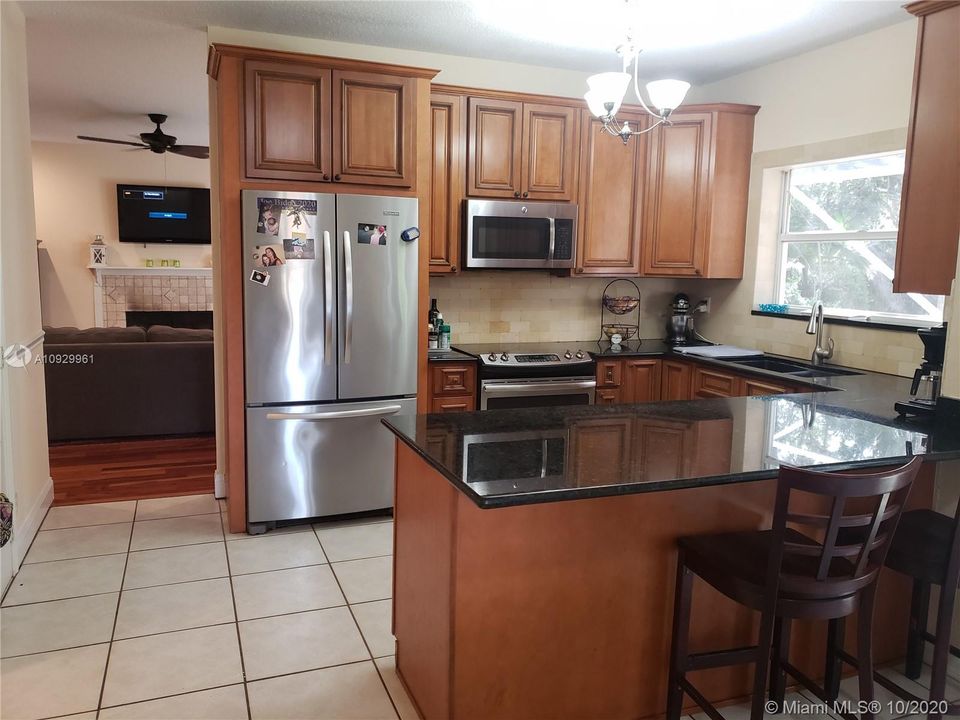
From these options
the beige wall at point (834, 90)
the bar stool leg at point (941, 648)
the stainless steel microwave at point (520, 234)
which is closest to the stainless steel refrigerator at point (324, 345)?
the stainless steel microwave at point (520, 234)

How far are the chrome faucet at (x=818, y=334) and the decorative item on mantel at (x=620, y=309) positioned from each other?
1.26m

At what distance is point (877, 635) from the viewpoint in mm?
2518

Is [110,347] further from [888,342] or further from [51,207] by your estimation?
[888,342]

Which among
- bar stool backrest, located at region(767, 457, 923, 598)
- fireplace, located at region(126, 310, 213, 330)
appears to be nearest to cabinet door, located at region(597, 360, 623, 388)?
bar stool backrest, located at region(767, 457, 923, 598)

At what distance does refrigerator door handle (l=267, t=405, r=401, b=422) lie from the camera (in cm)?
367

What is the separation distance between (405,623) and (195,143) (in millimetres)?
7113

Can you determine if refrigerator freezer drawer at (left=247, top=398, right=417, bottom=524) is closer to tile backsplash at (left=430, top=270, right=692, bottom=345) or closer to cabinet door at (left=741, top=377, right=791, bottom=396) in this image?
tile backsplash at (left=430, top=270, right=692, bottom=345)

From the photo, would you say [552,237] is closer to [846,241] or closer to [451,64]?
[451,64]

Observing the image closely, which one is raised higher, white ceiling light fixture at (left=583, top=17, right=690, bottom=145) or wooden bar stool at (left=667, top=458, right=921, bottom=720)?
white ceiling light fixture at (left=583, top=17, right=690, bottom=145)

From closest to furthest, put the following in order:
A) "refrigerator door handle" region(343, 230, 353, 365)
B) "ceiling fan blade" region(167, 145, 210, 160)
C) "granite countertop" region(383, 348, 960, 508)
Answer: "granite countertop" region(383, 348, 960, 508)
"refrigerator door handle" region(343, 230, 353, 365)
"ceiling fan blade" region(167, 145, 210, 160)

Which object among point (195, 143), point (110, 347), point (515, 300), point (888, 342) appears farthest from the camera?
point (195, 143)

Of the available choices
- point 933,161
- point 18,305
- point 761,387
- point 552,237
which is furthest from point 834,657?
point 18,305

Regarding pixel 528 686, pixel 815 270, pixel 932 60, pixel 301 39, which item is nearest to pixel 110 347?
pixel 301 39

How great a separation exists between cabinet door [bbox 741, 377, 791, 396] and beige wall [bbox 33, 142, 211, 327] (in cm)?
736
